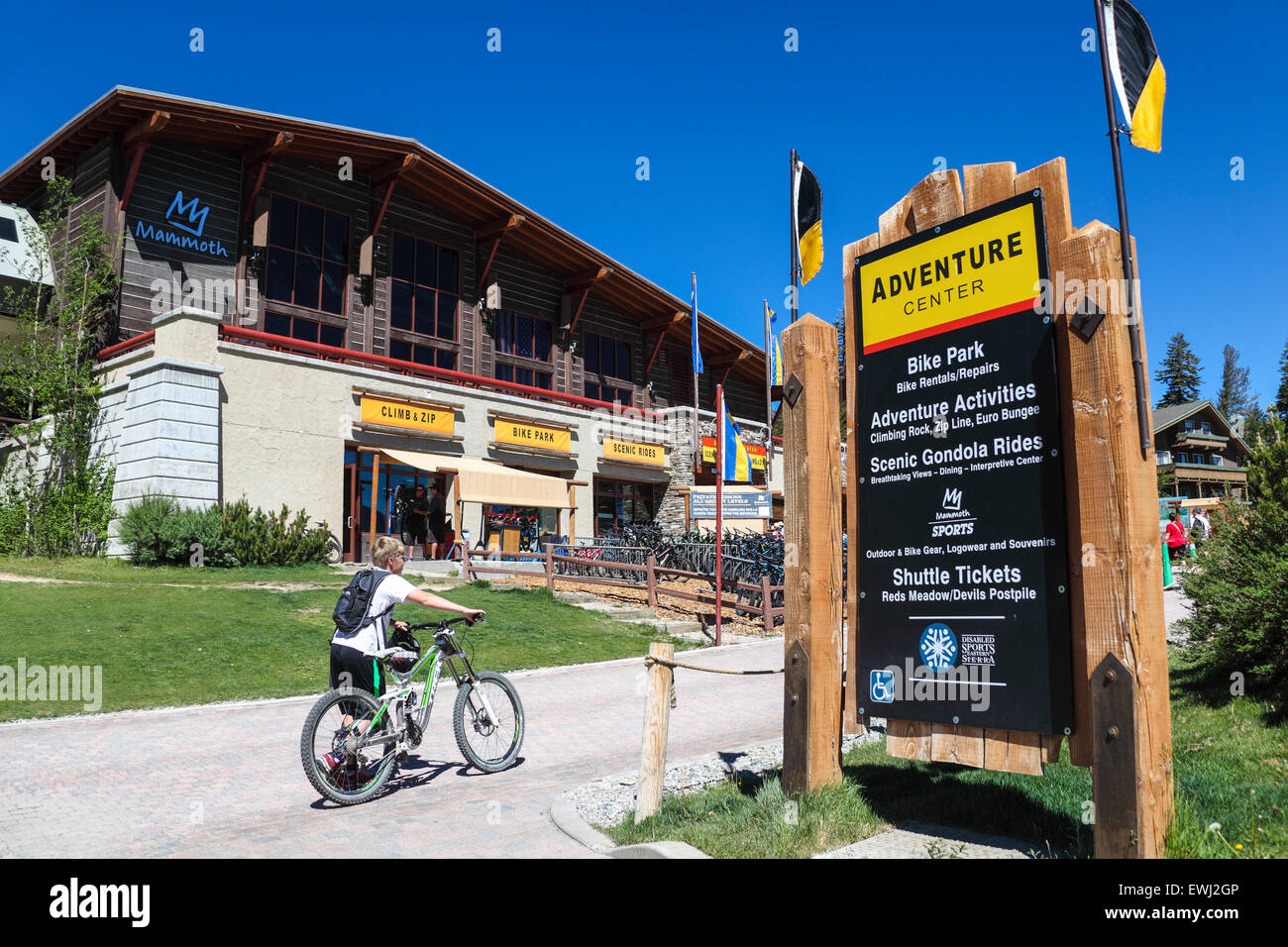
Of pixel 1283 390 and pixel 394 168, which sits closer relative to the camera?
pixel 394 168

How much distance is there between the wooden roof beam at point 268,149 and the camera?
21.2 metres

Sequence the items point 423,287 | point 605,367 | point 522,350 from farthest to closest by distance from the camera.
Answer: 1. point 605,367
2. point 522,350
3. point 423,287

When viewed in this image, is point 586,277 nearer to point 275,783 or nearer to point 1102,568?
point 275,783

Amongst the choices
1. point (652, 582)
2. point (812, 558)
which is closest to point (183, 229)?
point (652, 582)

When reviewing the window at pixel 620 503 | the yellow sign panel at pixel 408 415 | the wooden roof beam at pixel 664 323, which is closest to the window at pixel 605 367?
the wooden roof beam at pixel 664 323

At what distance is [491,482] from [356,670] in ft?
51.2

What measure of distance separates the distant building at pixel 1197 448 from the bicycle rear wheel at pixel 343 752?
5306 cm

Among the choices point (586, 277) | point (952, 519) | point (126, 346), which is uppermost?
point (586, 277)

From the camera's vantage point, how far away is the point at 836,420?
4.93m

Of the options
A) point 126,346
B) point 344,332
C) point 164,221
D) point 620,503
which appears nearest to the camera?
point 126,346

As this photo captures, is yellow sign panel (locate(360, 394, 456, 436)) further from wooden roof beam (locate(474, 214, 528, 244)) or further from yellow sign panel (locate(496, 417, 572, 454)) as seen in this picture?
wooden roof beam (locate(474, 214, 528, 244))

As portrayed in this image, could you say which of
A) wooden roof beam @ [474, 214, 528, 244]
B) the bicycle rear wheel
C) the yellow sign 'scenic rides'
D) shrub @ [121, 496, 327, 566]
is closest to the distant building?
wooden roof beam @ [474, 214, 528, 244]

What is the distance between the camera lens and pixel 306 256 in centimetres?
2323
